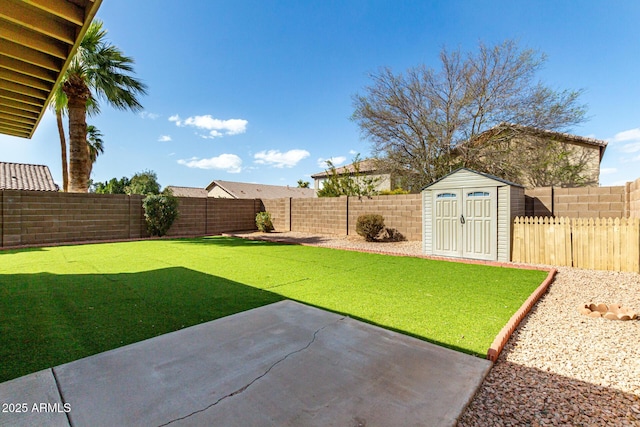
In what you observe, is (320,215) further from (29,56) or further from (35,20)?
(35,20)

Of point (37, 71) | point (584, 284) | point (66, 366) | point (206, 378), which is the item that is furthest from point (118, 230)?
point (584, 284)

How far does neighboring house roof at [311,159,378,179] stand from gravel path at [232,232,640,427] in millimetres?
13061

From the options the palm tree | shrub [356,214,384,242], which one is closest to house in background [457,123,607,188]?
shrub [356,214,384,242]

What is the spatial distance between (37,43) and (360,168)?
919 inches

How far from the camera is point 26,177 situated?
18578 mm

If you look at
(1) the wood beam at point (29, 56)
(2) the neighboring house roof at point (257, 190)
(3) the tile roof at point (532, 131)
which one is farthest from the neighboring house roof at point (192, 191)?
(1) the wood beam at point (29, 56)

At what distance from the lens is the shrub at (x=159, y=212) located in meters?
12.5

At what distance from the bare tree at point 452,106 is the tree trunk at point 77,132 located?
39.0 feet

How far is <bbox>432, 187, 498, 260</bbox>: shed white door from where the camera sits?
7535 mm

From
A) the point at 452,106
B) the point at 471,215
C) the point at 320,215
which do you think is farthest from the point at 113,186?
the point at 471,215

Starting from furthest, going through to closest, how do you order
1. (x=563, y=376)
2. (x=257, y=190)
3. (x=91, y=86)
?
(x=257, y=190)
(x=91, y=86)
(x=563, y=376)

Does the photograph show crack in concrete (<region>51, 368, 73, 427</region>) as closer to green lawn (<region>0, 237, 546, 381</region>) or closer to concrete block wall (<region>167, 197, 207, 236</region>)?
green lawn (<region>0, 237, 546, 381</region>)

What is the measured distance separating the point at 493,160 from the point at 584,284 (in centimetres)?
953

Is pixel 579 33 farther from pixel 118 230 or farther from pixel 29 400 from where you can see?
pixel 118 230
